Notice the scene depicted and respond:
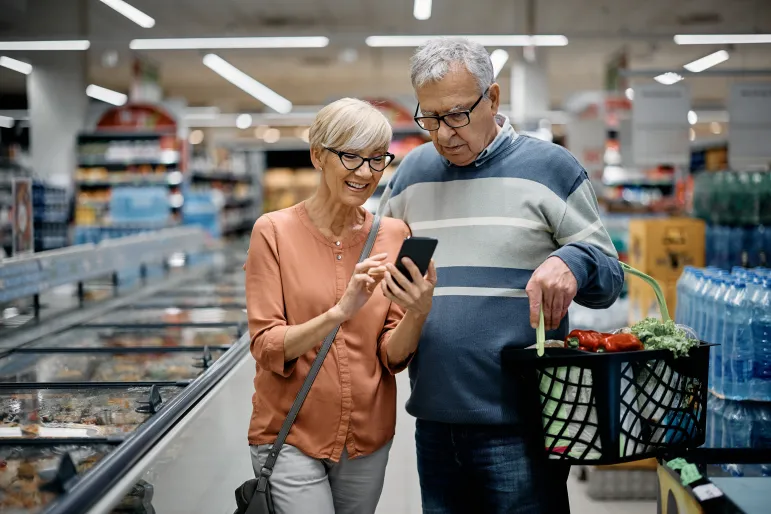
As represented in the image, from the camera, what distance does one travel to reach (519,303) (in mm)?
1854

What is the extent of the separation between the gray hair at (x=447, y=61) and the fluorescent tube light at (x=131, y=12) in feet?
31.1

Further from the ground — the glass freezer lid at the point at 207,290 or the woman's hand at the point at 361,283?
the woman's hand at the point at 361,283

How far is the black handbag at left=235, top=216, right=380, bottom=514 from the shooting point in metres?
→ 1.69

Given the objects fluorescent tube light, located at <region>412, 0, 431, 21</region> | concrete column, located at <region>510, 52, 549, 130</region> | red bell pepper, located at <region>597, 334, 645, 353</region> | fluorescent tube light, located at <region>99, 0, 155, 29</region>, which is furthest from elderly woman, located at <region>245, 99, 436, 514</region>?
concrete column, located at <region>510, 52, 549, 130</region>

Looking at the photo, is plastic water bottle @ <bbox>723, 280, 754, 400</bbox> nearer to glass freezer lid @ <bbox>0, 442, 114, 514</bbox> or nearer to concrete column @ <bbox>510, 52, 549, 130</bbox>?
glass freezer lid @ <bbox>0, 442, 114, 514</bbox>

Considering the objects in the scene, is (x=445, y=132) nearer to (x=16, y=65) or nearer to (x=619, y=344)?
(x=619, y=344)

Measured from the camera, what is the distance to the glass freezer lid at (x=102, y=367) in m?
2.75

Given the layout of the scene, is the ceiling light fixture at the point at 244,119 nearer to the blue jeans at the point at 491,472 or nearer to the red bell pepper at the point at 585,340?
the blue jeans at the point at 491,472

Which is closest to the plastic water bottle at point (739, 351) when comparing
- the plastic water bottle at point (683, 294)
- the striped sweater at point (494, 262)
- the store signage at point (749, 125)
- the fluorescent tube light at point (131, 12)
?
the plastic water bottle at point (683, 294)

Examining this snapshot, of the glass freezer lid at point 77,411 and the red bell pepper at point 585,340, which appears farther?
the glass freezer lid at point 77,411

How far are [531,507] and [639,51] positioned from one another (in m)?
16.4

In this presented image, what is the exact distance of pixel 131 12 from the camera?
10.7 m

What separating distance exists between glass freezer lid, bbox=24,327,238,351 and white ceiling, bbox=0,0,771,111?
6.66m

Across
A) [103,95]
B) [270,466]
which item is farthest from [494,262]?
[103,95]
